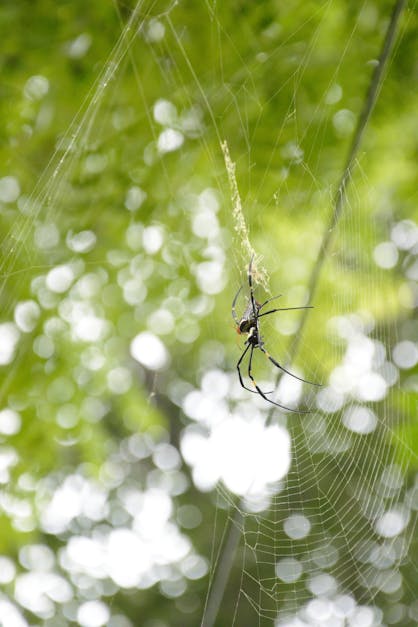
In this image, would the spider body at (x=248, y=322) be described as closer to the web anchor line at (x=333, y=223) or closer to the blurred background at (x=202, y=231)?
the blurred background at (x=202, y=231)

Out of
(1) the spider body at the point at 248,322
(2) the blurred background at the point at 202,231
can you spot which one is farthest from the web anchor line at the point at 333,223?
(1) the spider body at the point at 248,322

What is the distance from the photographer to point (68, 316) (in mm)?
3777

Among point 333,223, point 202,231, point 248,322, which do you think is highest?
point 333,223

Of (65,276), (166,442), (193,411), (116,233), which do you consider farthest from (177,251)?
(166,442)

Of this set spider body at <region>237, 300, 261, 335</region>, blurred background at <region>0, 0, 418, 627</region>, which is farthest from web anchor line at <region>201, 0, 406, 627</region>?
spider body at <region>237, 300, 261, 335</region>

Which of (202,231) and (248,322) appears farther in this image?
(202,231)

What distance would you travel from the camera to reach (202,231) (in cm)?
400

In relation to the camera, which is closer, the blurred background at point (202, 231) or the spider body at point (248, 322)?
the blurred background at point (202, 231)

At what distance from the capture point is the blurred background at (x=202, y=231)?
2.89 m

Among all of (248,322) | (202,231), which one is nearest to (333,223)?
(248,322)

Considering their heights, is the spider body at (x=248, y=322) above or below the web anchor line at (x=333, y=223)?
below

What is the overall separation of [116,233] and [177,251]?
476 mm

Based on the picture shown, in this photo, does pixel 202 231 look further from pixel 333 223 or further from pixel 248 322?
pixel 333 223

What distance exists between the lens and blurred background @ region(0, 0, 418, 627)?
289cm
